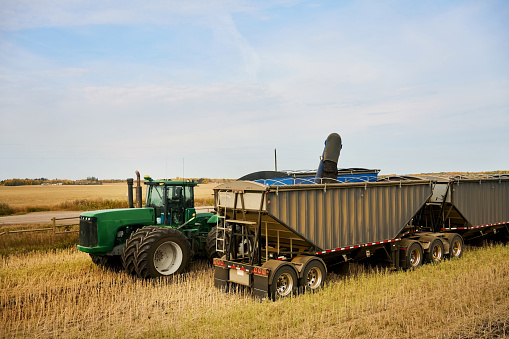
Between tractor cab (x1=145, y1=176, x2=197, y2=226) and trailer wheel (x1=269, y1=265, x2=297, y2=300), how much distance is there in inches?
171

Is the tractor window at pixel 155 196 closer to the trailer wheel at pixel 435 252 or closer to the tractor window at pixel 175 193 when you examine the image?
the tractor window at pixel 175 193

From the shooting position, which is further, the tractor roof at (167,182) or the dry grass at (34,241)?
the dry grass at (34,241)

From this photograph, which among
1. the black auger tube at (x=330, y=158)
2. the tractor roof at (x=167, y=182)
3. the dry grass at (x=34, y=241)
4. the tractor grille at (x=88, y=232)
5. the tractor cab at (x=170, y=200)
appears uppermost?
the black auger tube at (x=330, y=158)

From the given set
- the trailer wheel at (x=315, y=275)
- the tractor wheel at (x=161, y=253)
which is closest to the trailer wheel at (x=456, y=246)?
the trailer wheel at (x=315, y=275)

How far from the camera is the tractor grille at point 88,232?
1179 centimetres

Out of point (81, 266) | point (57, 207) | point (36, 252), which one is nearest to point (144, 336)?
point (81, 266)

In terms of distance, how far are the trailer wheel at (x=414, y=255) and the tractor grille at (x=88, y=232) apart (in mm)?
9284

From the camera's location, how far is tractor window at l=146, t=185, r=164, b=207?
12773 millimetres

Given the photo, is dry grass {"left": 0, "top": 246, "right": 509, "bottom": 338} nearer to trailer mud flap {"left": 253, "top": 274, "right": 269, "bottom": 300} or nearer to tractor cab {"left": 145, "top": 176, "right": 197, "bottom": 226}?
trailer mud flap {"left": 253, "top": 274, "right": 269, "bottom": 300}

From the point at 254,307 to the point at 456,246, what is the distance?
984cm

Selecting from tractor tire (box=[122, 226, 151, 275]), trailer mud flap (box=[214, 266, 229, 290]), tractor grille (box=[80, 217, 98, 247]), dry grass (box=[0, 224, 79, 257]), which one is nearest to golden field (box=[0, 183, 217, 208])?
dry grass (box=[0, 224, 79, 257])

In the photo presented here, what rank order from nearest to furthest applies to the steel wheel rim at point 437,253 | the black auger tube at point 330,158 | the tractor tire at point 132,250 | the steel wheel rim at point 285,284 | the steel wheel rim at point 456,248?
the steel wheel rim at point 285,284
the tractor tire at point 132,250
the black auger tube at point 330,158
the steel wheel rim at point 437,253
the steel wheel rim at point 456,248

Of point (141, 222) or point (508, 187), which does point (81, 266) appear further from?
point (508, 187)

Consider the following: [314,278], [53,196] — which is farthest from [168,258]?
[53,196]
